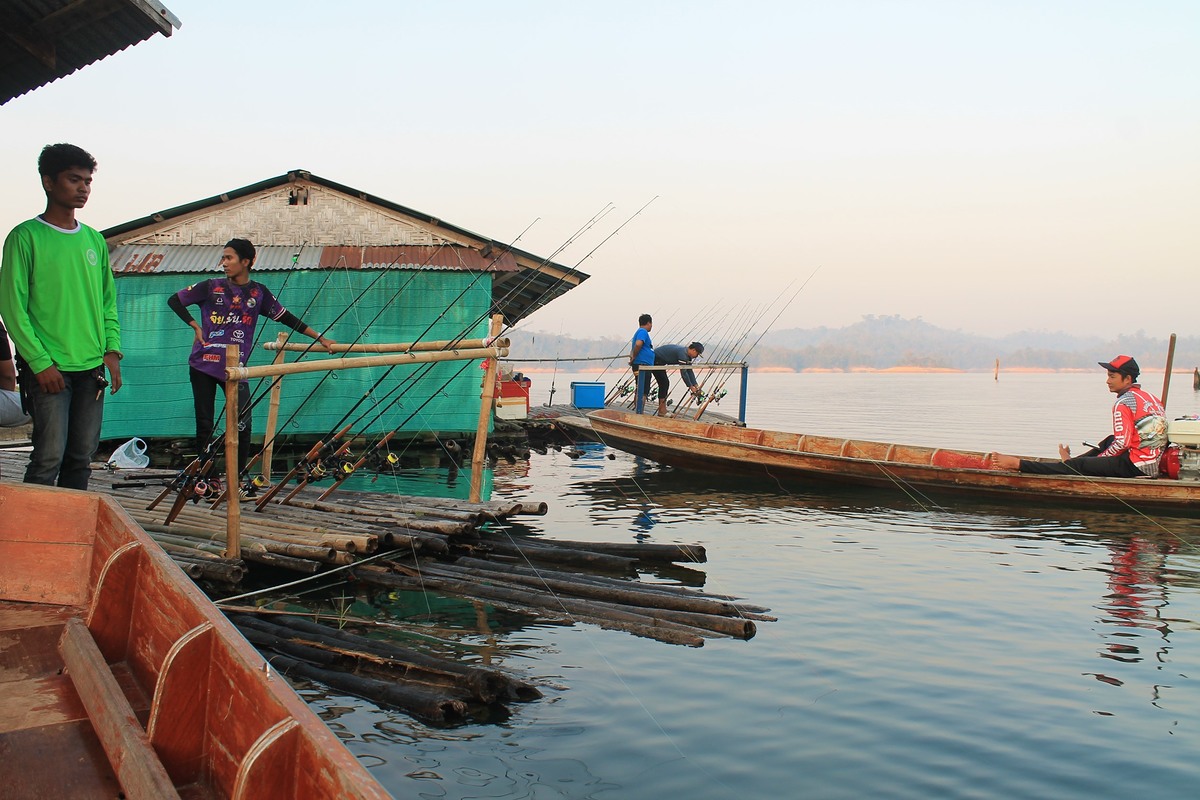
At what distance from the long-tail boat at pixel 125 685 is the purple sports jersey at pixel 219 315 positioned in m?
3.86

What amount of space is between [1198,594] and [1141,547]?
221cm

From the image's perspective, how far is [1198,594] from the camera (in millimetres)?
8125

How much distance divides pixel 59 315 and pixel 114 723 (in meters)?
2.96

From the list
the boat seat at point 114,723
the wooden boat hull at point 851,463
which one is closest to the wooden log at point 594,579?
the boat seat at point 114,723

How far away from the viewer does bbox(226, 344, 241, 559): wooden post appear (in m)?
5.82

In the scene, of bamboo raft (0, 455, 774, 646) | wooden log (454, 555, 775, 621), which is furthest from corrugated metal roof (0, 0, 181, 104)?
wooden log (454, 555, 775, 621)

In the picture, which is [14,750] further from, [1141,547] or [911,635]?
[1141,547]

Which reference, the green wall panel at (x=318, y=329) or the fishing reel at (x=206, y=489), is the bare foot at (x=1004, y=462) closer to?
the green wall panel at (x=318, y=329)

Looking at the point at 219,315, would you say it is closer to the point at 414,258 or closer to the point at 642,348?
the point at 414,258

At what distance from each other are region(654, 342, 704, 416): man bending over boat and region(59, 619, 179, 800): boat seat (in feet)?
49.2

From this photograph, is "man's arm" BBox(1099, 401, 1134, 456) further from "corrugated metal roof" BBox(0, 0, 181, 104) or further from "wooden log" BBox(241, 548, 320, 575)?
"corrugated metal roof" BBox(0, 0, 181, 104)

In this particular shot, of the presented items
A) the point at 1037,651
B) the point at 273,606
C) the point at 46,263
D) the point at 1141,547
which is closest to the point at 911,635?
the point at 1037,651

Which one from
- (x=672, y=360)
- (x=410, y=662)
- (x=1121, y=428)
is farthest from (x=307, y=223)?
(x=1121, y=428)

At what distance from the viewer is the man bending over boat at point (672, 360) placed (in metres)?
17.9
